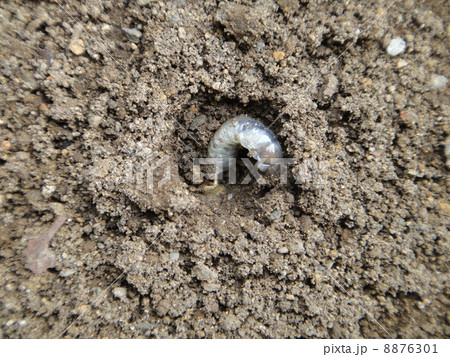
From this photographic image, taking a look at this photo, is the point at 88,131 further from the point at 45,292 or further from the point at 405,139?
the point at 405,139

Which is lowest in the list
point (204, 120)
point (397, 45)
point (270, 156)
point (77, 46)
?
point (270, 156)

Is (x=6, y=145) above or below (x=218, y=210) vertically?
above

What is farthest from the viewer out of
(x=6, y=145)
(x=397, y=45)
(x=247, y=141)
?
(x=247, y=141)

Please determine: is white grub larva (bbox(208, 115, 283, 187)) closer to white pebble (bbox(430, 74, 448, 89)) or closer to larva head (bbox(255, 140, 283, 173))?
larva head (bbox(255, 140, 283, 173))

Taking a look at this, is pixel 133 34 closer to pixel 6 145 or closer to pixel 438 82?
pixel 6 145

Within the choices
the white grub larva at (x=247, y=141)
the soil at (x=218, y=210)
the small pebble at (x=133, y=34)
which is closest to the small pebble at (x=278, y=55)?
the soil at (x=218, y=210)

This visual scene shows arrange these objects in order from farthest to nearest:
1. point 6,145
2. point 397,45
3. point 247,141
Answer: point 247,141 → point 397,45 → point 6,145

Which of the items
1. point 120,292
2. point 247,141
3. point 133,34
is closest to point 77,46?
point 133,34
